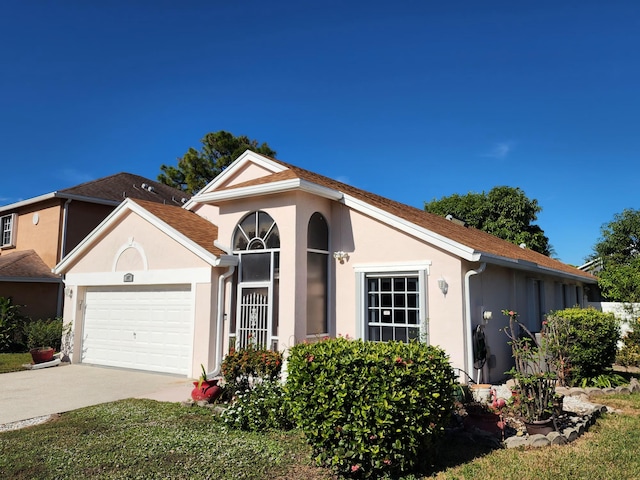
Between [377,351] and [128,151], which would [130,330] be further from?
[128,151]

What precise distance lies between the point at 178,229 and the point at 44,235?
37.1 ft

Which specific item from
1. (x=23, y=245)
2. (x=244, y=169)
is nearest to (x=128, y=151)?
(x=23, y=245)

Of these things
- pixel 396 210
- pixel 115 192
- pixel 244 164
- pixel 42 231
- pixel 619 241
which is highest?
pixel 115 192

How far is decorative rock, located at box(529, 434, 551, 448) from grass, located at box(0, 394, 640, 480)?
0.11m

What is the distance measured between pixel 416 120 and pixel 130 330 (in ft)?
39.3

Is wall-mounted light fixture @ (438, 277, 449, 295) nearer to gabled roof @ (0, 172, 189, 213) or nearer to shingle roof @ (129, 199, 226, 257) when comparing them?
shingle roof @ (129, 199, 226, 257)

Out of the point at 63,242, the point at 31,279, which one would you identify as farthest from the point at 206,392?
the point at 63,242

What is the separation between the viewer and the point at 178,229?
12.1 meters

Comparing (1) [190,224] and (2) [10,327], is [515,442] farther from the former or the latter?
(2) [10,327]

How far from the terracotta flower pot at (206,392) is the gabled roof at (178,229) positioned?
3430mm

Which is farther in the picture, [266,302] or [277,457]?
[266,302]

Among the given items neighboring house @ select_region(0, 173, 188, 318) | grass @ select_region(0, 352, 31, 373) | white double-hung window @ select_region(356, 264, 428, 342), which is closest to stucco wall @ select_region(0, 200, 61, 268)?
neighboring house @ select_region(0, 173, 188, 318)

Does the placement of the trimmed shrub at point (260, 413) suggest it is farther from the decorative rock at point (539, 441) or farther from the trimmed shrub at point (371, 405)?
the decorative rock at point (539, 441)

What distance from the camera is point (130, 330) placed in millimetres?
13141
